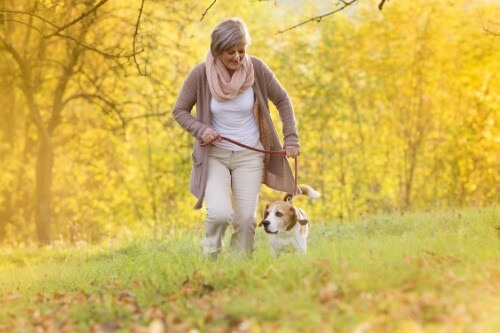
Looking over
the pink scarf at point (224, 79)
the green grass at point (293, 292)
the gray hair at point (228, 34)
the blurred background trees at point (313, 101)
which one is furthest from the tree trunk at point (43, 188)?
the gray hair at point (228, 34)

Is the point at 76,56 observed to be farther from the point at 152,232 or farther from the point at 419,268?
the point at 419,268

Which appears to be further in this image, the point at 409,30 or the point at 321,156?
the point at 321,156

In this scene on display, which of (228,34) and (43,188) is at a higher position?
(228,34)

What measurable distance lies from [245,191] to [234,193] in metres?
0.12

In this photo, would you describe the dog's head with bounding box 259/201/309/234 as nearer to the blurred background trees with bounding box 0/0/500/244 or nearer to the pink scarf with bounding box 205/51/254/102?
the pink scarf with bounding box 205/51/254/102

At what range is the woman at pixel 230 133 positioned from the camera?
20.6ft

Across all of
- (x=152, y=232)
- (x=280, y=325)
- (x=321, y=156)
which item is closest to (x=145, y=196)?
(x=321, y=156)

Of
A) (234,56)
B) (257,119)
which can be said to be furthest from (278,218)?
(234,56)

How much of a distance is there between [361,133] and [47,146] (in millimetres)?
6860

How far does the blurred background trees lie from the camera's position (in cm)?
1450

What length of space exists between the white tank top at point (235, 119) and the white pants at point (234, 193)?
3.6 inches

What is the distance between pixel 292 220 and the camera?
6.99 meters

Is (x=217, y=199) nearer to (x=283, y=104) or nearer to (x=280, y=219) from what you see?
(x=280, y=219)

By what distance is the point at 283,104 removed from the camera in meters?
6.85
